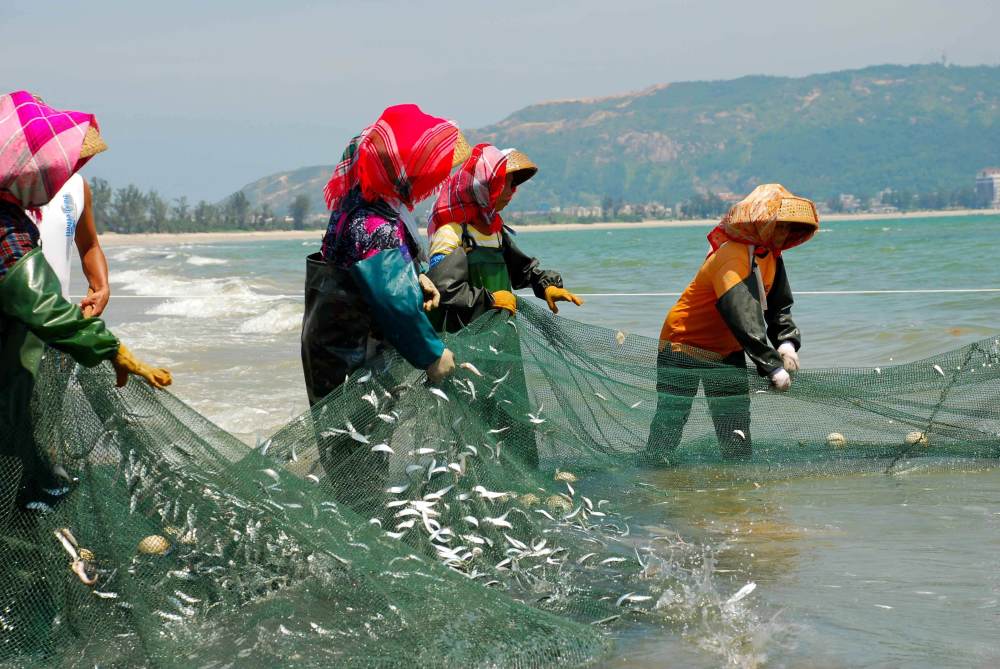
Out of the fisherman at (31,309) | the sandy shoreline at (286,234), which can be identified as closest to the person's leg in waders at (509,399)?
the fisherman at (31,309)

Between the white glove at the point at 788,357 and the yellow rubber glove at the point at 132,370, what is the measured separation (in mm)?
3012

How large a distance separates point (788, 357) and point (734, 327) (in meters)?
0.38

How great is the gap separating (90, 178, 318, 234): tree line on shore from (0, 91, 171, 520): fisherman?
96.2 metres

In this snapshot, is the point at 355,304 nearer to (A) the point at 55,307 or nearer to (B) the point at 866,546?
(A) the point at 55,307

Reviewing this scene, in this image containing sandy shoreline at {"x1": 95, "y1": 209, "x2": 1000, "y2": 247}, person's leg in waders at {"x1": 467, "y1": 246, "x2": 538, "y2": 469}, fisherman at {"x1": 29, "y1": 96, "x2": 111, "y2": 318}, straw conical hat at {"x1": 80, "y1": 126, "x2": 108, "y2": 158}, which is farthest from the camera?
sandy shoreline at {"x1": 95, "y1": 209, "x2": 1000, "y2": 247}

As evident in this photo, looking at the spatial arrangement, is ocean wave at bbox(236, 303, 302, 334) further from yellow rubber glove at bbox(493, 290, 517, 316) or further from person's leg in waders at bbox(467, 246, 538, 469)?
yellow rubber glove at bbox(493, 290, 517, 316)

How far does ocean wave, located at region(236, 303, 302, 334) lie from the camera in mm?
14211

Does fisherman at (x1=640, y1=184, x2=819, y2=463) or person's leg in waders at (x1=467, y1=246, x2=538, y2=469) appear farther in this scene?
fisherman at (x1=640, y1=184, x2=819, y2=463)

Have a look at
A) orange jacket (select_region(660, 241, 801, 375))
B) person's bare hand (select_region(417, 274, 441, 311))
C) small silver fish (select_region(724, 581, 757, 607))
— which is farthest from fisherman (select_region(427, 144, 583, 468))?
small silver fish (select_region(724, 581, 757, 607))

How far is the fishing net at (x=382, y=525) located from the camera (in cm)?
306

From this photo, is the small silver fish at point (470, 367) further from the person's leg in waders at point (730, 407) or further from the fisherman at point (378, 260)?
the person's leg in waders at point (730, 407)

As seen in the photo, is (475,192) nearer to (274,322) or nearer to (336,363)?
(336,363)

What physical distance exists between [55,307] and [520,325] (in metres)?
2.42

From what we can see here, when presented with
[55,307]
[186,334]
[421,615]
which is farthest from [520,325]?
[186,334]
